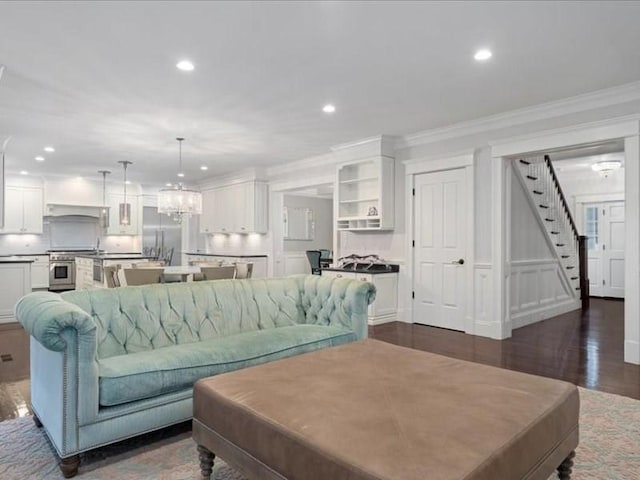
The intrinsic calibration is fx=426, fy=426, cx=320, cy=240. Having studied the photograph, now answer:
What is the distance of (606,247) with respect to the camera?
8.77 metres

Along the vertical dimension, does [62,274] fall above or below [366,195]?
below

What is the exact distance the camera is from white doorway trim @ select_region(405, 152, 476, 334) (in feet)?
17.2

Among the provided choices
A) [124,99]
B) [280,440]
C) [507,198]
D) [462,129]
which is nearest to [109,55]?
[124,99]

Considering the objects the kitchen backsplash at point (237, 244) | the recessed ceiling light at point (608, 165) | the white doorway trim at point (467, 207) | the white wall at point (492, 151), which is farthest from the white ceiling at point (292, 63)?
the recessed ceiling light at point (608, 165)

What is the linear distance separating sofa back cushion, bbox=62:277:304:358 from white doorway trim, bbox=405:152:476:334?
8.20ft

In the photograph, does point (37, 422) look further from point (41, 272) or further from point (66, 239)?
point (66, 239)

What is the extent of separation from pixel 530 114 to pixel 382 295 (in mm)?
2858

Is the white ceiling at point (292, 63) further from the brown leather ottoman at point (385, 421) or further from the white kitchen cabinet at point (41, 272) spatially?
the white kitchen cabinet at point (41, 272)

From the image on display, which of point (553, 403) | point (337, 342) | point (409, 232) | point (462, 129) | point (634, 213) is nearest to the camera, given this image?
point (553, 403)

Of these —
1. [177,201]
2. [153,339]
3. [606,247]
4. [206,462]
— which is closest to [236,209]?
[177,201]

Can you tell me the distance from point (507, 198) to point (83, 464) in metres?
4.76

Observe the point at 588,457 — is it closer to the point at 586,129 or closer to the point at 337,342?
the point at 337,342

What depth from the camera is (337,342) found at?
323 centimetres

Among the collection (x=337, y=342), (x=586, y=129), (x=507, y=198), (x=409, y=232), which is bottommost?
(x=337, y=342)
